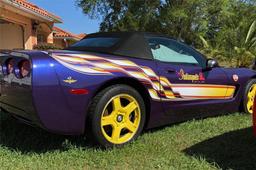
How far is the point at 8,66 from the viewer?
160 inches

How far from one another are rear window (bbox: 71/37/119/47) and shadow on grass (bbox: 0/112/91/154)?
1.15 m

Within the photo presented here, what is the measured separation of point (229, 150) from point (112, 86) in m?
1.46

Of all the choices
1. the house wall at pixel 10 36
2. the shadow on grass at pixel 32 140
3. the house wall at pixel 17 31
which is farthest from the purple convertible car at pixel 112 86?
the house wall at pixel 10 36

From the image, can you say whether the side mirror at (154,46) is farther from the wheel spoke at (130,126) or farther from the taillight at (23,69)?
the taillight at (23,69)

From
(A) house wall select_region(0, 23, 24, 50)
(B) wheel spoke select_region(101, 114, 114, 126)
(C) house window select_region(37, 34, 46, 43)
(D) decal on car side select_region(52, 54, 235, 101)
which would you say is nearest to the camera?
(D) decal on car side select_region(52, 54, 235, 101)

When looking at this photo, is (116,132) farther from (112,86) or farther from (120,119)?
(112,86)

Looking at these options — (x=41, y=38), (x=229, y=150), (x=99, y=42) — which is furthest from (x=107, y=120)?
(x=41, y=38)

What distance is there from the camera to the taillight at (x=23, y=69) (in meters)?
3.65

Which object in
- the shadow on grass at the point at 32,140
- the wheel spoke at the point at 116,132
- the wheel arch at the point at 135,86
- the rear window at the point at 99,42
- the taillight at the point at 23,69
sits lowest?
the shadow on grass at the point at 32,140

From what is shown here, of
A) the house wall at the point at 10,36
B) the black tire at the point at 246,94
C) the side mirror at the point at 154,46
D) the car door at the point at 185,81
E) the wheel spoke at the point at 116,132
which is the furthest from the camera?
the house wall at the point at 10,36

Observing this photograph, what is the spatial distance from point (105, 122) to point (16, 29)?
13.3 metres

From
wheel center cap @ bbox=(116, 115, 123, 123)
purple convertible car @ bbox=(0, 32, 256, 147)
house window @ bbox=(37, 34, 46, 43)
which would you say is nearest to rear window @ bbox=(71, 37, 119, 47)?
purple convertible car @ bbox=(0, 32, 256, 147)

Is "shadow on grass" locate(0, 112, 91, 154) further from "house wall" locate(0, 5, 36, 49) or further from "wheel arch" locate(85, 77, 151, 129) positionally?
"house wall" locate(0, 5, 36, 49)

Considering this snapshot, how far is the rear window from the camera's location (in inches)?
181
